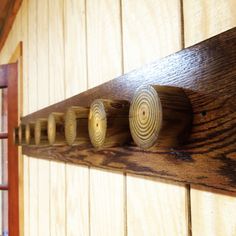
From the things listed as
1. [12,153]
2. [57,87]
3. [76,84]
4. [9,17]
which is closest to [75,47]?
[76,84]

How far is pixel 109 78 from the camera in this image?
2.26ft

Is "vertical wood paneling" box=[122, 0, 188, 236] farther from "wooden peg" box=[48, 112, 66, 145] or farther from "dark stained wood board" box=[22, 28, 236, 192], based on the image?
"wooden peg" box=[48, 112, 66, 145]

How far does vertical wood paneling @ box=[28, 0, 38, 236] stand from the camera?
54.1 inches

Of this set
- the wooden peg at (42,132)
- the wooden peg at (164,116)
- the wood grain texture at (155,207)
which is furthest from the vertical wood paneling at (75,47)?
the wooden peg at (164,116)

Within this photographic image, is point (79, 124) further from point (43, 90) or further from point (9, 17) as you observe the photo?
point (9, 17)

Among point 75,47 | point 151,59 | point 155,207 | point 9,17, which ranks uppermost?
point 9,17

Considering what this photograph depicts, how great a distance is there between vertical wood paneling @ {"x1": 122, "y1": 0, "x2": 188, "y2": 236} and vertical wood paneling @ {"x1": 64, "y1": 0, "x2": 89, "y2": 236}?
23cm

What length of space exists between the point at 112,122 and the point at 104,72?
237 mm

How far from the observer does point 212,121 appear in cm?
37

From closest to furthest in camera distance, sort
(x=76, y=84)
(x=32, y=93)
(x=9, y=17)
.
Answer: (x=76, y=84) < (x=32, y=93) < (x=9, y=17)

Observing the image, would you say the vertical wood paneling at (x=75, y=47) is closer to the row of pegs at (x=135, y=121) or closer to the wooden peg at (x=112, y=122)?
the row of pegs at (x=135, y=121)

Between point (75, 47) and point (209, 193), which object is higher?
point (75, 47)

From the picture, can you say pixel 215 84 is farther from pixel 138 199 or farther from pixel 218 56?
pixel 138 199

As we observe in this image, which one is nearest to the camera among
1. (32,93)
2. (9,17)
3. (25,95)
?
(32,93)
